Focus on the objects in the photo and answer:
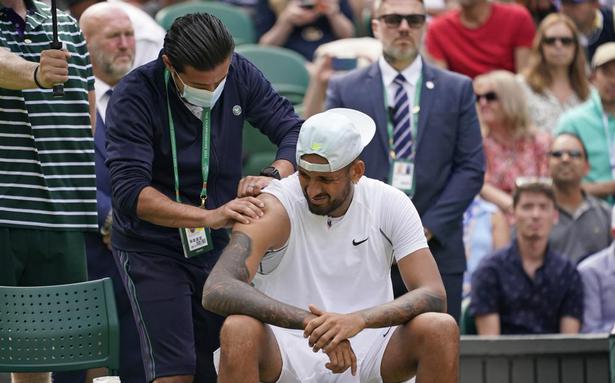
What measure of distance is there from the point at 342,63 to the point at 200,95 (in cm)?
393

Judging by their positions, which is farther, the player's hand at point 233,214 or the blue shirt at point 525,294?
A: the blue shirt at point 525,294

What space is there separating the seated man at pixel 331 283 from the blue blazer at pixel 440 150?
51.0 inches

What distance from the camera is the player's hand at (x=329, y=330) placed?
193 inches

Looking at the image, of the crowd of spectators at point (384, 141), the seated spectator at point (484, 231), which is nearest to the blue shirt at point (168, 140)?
the crowd of spectators at point (384, 141)

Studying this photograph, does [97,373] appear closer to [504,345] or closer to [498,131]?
[504,345]

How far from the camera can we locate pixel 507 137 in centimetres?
915

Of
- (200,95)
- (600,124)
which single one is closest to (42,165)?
(200,95)

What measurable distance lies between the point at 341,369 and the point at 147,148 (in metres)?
1.19

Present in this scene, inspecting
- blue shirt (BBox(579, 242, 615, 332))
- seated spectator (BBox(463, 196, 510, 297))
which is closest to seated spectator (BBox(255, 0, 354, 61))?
seated spectator (BBox(463, 196, 510, 297))

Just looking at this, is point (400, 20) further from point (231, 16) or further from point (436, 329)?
point (231, 16)

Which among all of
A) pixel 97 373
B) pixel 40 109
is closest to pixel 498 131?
pixel 97 373

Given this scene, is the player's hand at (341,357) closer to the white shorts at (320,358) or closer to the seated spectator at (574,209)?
the white shorts at (320,358)

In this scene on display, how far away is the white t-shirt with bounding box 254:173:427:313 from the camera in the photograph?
5328mm

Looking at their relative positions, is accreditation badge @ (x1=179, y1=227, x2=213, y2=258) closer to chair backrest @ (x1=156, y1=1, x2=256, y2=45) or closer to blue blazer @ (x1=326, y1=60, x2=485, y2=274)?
blue blazer @ (x1=326, y1=60, x2=485, y2=274)
